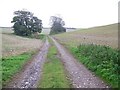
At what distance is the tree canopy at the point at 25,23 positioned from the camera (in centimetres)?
10931

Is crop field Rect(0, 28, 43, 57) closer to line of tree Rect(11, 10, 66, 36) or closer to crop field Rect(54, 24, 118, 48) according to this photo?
crop field Rect(54, 24, 118, 48)

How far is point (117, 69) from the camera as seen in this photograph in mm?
17531

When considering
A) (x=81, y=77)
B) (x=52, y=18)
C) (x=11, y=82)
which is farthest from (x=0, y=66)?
(x=52, y=18)

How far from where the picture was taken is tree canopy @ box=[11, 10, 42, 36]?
359 feet

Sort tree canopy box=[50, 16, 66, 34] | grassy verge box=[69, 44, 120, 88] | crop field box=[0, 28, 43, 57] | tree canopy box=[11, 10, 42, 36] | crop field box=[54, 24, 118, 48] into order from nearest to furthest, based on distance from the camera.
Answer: grassy verge box=[69, 44, 120, 88] < crop field box=[0, 28, 43, 57] < crop field box=[54, 24, 118, 48] < tree canopy box=[11, 10, 42, 36] < tree canopy box=[50, 16, 66, 34]

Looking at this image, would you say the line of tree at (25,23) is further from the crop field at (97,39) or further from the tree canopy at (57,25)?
the tree canopy at (57,25)

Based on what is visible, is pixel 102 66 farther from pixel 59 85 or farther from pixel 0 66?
pixel 0 66

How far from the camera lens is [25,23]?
111m

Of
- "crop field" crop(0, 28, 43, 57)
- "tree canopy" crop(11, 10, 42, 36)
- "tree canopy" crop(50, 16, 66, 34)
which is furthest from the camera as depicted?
"tree canopy" crop(50, 16, 66, 34)

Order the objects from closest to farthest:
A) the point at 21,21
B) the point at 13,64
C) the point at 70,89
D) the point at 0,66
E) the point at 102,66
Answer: the point at 70,89 → the point at 102,66 → the point at 0,66 → the point at 13,64 → the point at 21,21

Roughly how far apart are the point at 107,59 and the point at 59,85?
26.2 ft

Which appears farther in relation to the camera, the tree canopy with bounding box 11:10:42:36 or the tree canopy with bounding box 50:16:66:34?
the tree canopy with bounding box 50:16:66:34

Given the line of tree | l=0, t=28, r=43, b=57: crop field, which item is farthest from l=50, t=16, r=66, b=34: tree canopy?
l=0, t=28, r=43, b=57: crop field

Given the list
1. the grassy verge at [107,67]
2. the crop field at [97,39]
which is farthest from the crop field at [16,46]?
the grassy verge at [107,67]
